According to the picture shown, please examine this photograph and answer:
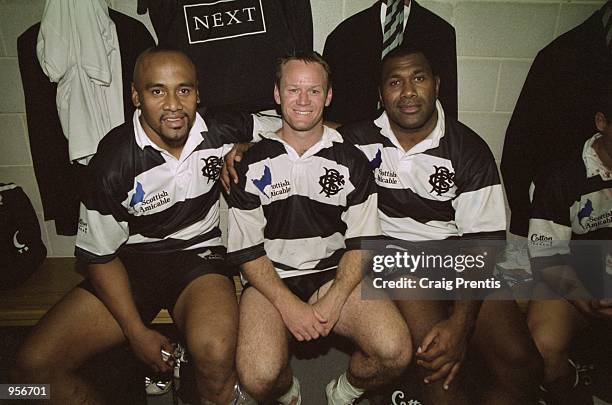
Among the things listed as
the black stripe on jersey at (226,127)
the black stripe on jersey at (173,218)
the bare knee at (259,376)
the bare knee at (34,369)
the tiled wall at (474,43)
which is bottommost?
the bare knee at (259,376)

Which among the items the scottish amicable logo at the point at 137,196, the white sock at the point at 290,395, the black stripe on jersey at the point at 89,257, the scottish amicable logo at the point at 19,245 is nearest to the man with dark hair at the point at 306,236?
the white sock at the point at 290,395

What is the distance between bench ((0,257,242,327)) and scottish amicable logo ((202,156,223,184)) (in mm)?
535

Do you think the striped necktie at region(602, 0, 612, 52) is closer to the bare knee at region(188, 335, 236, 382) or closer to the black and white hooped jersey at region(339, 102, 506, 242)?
the black and white hooped jersey at region(339, 102, 506, 242)

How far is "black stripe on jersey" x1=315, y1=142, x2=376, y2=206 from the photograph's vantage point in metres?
1.56

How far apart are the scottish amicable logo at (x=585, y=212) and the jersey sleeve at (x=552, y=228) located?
5cm

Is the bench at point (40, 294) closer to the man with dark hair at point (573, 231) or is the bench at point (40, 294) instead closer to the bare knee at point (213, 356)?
the bare knee at point (213, 356)

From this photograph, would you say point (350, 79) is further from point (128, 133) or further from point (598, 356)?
point (598, 356)

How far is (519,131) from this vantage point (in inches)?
74.7

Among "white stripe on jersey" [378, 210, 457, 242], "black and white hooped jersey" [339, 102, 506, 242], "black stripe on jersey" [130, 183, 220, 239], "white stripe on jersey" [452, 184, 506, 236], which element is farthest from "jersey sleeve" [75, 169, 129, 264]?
"white stripe on jersey" [452, 184, 506, 236]

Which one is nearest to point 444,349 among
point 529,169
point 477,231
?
point 477,231

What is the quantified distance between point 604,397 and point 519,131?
111 cm

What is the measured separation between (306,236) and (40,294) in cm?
122

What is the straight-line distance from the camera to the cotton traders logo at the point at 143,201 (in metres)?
1.55

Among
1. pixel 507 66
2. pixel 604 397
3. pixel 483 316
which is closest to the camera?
pixel 483 316
